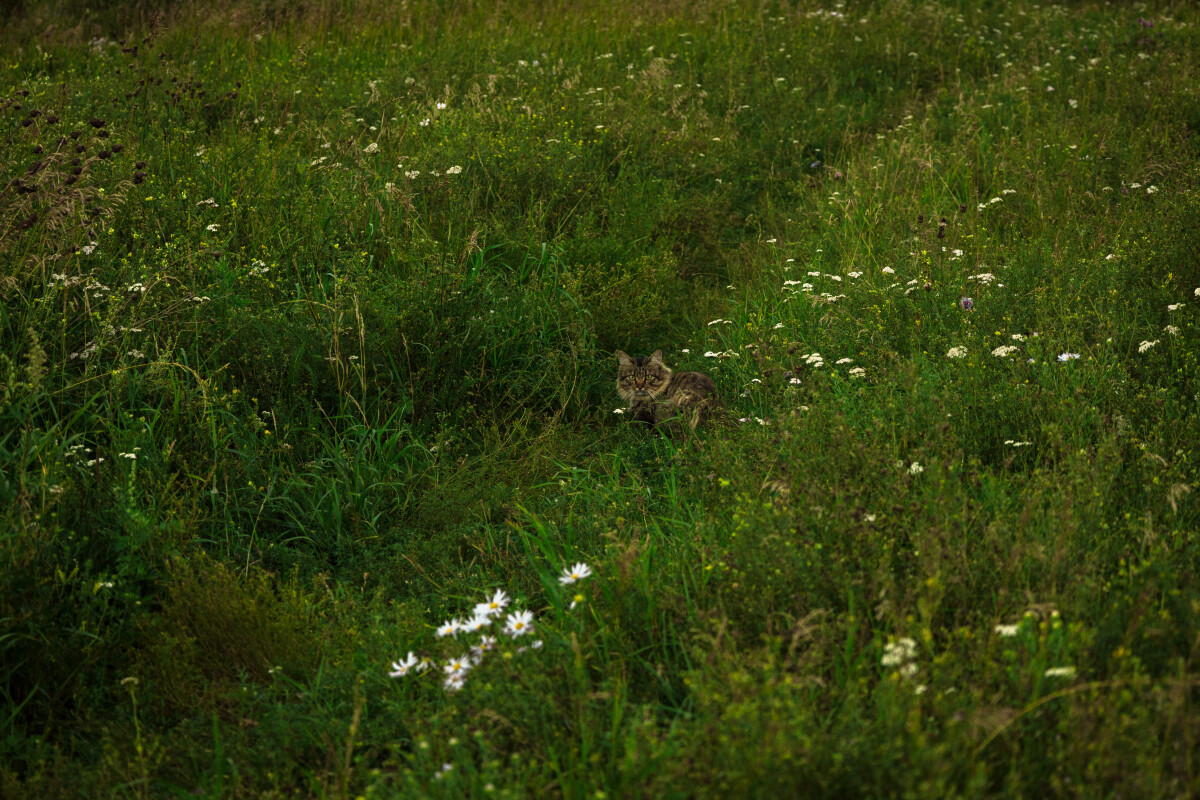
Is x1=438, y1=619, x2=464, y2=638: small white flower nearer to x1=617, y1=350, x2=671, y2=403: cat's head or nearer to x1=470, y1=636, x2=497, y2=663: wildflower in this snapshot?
x1=470, y1=636, x2=497, y2=663: wildflower

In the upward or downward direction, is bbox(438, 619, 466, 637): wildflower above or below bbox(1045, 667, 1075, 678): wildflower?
below

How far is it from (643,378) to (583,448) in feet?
2.18

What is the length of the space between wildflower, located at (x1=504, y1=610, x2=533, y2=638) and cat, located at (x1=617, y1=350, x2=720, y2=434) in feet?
6.41

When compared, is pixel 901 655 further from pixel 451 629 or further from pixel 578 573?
pixel 451 629

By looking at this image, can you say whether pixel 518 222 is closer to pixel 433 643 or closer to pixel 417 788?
pixel 433 643

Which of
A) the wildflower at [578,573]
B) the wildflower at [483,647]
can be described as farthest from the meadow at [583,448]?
the wildflower at [578,573]

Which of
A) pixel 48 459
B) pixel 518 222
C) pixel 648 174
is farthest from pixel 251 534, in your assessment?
pixel 648 174

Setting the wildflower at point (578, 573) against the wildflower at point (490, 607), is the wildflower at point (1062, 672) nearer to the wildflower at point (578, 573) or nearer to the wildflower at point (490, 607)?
the wildflower at point (578, 573)

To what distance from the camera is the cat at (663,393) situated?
16.1 ft

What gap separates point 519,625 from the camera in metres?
2.98

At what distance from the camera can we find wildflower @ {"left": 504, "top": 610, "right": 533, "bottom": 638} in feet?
9.62

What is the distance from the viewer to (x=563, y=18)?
1077 centimetres

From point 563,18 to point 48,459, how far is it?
8.90 meters

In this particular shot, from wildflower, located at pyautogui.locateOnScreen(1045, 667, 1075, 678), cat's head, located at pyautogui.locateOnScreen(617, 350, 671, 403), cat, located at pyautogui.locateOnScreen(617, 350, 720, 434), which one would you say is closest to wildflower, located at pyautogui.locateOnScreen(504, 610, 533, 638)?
wildflower, located at pyautogui.locateOnScreen(1045, 667, 1075, 678)
